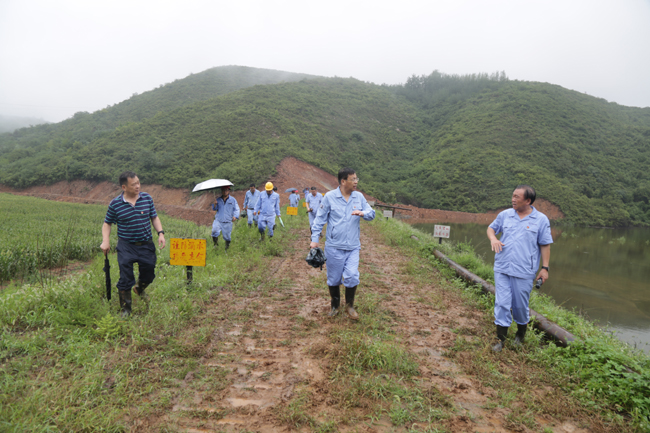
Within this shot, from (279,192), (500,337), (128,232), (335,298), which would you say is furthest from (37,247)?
(279,192)

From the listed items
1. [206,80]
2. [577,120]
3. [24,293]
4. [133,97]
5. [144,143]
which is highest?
[206,80]

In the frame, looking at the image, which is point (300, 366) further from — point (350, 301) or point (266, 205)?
point (266, 205)

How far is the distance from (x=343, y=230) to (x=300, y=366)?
1.83 m

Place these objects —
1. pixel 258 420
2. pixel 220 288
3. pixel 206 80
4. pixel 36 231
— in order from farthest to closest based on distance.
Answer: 1. pixel 206 80
2. pixel 36 231
3. pixel 220 288
4. pixel 258 420

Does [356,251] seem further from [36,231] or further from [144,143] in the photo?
[144,143]

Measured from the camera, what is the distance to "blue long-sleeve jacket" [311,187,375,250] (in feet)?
14.5

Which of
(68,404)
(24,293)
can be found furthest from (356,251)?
(24,293)

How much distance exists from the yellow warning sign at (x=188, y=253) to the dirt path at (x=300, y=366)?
0.76 m

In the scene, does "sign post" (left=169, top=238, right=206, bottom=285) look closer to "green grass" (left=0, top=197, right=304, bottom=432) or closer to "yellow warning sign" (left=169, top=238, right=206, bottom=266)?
"yellow warning sign" (left=169, top=238, right=206, bottom=266)

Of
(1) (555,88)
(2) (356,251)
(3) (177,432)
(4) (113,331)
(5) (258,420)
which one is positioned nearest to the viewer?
(3) (177,432)

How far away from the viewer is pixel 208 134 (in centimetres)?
3984

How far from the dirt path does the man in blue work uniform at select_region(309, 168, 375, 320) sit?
592 mm

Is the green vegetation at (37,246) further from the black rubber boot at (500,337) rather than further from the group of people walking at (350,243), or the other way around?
the black rubber boot at (500,337)

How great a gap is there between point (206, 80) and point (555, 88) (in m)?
74.0
